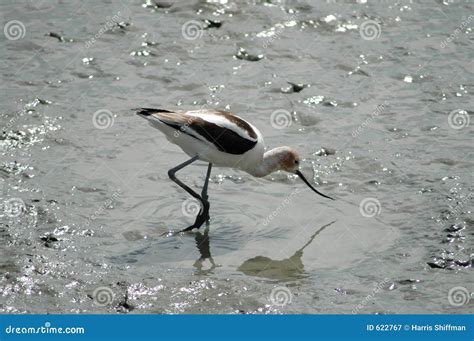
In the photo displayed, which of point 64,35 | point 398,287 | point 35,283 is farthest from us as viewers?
point 64,35

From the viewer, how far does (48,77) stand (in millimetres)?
10062

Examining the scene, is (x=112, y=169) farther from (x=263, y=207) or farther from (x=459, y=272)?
(x=459, y=272)

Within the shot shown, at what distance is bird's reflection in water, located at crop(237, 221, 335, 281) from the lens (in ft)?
23.6

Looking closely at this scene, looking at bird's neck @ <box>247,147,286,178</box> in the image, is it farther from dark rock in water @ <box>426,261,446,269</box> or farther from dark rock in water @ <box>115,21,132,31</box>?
dark rock in water @ <box>115,21,132,31</box>

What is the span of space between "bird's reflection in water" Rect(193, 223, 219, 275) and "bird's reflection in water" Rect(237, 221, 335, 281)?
24 centimetres

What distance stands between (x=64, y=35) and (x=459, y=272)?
5631 millimetres

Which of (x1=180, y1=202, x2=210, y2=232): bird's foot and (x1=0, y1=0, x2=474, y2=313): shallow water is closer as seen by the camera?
(x1=0, y1=0, x2=474, y2=313): shallow water

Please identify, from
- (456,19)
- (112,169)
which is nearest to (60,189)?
(112,169)

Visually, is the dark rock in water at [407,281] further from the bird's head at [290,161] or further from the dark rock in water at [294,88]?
the dark rock in water at [294,88]

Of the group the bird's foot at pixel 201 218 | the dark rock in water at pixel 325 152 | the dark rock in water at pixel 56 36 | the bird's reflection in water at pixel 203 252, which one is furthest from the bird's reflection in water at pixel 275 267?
the dark rock in water at pixel 56 36

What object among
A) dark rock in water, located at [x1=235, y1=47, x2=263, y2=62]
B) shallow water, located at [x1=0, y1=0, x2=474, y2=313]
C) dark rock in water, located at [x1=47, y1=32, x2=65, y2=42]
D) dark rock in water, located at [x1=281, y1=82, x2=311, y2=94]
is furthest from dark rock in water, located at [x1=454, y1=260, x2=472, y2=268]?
dark rock in water, located at [x1=47, y1=32, x2=65, y2=42]

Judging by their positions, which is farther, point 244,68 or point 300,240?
point 244,68

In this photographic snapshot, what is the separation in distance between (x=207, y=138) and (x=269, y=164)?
0.71 meters

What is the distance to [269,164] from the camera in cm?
834
